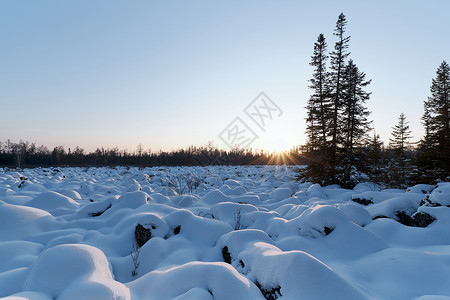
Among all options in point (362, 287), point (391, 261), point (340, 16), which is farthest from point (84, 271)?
point (340, 16)

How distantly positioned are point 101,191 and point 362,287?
9.35 m

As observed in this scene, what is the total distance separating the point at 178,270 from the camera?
2295mm

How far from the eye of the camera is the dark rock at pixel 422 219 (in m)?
3.93

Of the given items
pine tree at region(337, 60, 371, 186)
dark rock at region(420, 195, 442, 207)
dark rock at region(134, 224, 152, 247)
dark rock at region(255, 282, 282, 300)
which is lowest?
dark rock at region(134, 224, 152, 247)

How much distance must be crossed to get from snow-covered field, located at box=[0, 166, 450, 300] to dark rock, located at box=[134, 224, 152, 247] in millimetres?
17

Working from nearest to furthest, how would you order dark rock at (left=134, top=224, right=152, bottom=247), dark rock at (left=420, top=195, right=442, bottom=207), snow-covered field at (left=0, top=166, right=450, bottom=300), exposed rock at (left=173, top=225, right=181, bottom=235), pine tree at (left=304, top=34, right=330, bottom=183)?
snow-covered field at (left=0, top=166, right=450, bottom=300)
dark rock at (left=134, top=224, right=152, bottom=247)
exposed rock at (left=173, top=225, right=181, bottom=235)
dark rock at (left=420, top=195, right=442, bottom=207)
pine tree at (left=304, top=34, right=330, bottom=183)

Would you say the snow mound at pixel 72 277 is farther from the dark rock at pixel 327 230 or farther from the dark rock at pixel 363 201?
the dark rock at pixel 363 201

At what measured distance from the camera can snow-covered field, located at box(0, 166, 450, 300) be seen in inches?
79.1

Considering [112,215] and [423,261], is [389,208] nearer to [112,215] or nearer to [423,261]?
[423,261]

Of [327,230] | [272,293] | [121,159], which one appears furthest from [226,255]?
[121,159]

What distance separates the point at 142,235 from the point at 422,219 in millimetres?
5039

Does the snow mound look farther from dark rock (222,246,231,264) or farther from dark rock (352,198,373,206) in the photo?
dark rock (352,198,373,206)

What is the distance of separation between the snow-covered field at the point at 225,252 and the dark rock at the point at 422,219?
0.06ft

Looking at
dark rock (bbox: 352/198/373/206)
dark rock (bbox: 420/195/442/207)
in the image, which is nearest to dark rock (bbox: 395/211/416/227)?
dark rock (bbox: 420/195/442/207)
